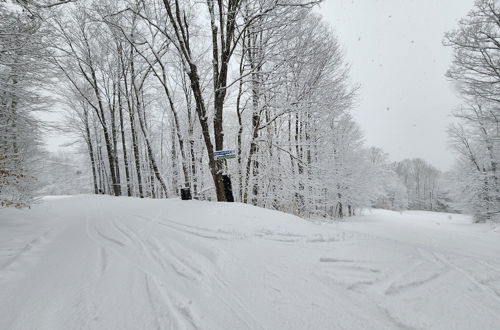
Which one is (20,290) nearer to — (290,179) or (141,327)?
(141,327)

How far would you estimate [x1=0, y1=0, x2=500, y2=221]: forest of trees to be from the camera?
21.2 feet

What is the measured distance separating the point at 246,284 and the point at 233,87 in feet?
31.1

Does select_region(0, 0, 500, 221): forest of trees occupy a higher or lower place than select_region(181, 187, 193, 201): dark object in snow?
higher

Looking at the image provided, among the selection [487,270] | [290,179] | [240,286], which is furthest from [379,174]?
[240,286]

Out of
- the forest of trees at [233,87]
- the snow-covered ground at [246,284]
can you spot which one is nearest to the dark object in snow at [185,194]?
the forest of trees at [233,87]

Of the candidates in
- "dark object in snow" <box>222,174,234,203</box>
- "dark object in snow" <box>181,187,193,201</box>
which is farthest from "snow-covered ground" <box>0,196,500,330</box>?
"dark object in snow" <box>181,187,193,201</box>

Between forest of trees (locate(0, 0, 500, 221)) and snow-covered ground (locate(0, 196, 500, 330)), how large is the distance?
346 centimetres

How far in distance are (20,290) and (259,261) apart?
107 inches

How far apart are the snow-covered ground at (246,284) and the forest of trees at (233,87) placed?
346cm

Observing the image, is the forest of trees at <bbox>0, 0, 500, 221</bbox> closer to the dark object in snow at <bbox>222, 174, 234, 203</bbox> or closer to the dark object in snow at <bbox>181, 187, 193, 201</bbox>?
the dark object in snow at <bbox>222, 174, 234, 203</bbox>

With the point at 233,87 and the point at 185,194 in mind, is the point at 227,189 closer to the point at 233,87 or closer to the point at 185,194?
the point at 185,194

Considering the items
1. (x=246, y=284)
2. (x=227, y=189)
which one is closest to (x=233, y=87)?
(x=227, y=189)

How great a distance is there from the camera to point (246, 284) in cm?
244

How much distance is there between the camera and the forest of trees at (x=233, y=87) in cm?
645
